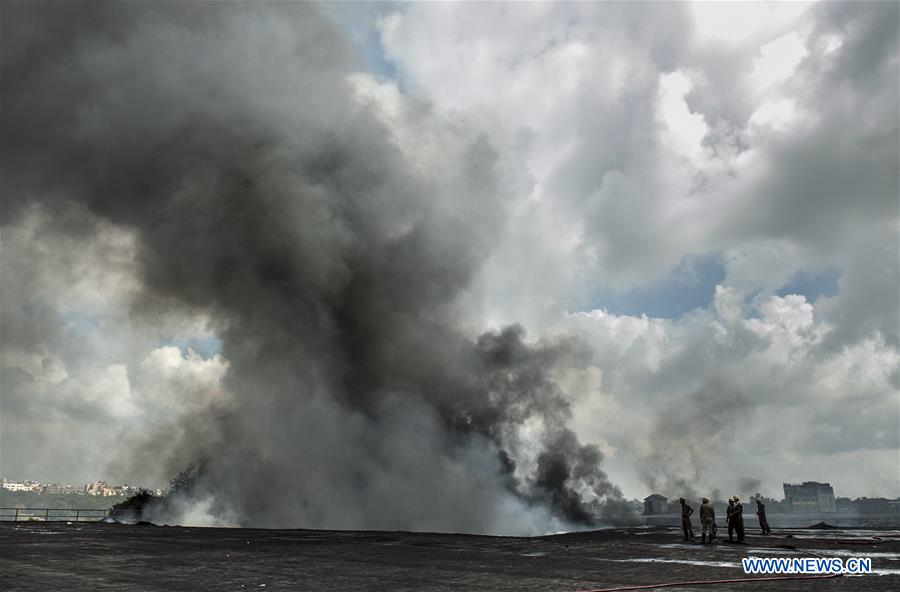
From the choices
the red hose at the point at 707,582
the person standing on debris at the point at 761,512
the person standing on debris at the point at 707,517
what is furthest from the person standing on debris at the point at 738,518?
the red hose at the point at 707,582

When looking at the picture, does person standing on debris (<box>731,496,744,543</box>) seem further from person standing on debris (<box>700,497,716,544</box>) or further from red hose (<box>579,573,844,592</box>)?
red hose (<box>579,573,844,592</box>)

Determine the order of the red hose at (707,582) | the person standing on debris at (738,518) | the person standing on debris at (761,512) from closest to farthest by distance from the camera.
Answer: the red hose at (707,582) → the person standing on debris at (738,518) → the person standing on debris at (761,512)

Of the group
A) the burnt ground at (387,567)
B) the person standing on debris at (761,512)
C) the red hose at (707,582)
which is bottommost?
the burnt ground at (387,567)

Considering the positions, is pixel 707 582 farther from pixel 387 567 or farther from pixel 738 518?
pixel 738 518

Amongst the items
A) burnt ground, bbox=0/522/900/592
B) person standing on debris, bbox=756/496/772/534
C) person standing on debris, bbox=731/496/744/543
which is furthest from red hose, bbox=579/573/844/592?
person standing on debris, bbox=756/496/772/534

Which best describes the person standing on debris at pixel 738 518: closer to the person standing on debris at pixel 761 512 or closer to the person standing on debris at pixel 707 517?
the person standing on debris at pixel 707 517

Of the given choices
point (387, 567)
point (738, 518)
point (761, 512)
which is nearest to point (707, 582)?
point (387, 567)

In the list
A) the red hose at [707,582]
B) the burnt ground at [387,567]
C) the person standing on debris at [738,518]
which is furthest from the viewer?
the person standing on debris at [738,518]

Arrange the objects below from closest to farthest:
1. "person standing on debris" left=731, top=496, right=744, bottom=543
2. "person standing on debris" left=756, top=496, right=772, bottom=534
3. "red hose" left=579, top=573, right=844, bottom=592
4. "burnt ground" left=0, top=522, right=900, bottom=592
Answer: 1. "red hose" left=579, top=573, right=844, bottom=592
2. "burnt ground" left=0, top=522, right=900, bottom=592
3. "person standing on debris" left=731, top=496, right=744, bottom=543
4. "person standing on debris" left=756, top=496, right=772, bottom=534

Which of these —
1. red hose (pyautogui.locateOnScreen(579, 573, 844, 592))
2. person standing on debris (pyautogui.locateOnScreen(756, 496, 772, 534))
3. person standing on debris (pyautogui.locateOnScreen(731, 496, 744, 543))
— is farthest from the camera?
person standing on debris (pyautogui.locateOnScreen(756, 496, 772, 534))

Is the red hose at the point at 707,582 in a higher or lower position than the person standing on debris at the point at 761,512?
lower

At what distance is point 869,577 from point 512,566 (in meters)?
7.99

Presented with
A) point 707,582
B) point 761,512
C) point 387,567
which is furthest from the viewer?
point 761,512

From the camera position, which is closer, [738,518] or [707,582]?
[707,582]
